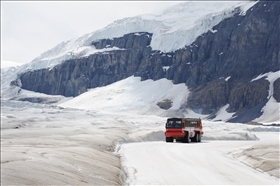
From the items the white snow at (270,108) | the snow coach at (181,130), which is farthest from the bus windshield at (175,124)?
the white snow at (270,108)

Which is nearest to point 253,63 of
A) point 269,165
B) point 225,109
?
point 225,109

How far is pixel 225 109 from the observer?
7224 inches

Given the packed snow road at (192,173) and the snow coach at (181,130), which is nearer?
the packed snow road at (192,173)

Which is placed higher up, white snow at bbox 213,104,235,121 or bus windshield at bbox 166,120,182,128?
bus windshield at bbox 166,120,182,128

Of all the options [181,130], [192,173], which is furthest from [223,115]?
[192,173]

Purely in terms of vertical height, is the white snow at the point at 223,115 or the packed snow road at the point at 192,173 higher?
the packed snow road at the point at 192,173

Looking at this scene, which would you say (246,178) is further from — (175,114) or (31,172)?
(175,114)

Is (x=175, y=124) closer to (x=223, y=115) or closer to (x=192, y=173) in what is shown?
(x=192, y=173)

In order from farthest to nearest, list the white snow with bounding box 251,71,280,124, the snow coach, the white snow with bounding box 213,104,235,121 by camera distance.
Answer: the white snow with bounding box 213,104,235,121 < the white snow with bounding box 251,71,280,124 < the snow coach

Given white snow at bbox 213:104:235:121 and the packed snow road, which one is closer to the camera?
the packed snow road

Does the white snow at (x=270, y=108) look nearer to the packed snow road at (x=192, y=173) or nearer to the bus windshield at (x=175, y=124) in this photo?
the bus windshield at (x=175, y=124)

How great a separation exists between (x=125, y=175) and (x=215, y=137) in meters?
41.5

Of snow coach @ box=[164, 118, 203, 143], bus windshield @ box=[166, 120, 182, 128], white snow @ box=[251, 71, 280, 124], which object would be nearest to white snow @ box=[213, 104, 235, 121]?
white snow @ box=[251, 71, 280, 124]

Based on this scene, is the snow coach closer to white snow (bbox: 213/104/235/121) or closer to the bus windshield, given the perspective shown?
the bus windshield
